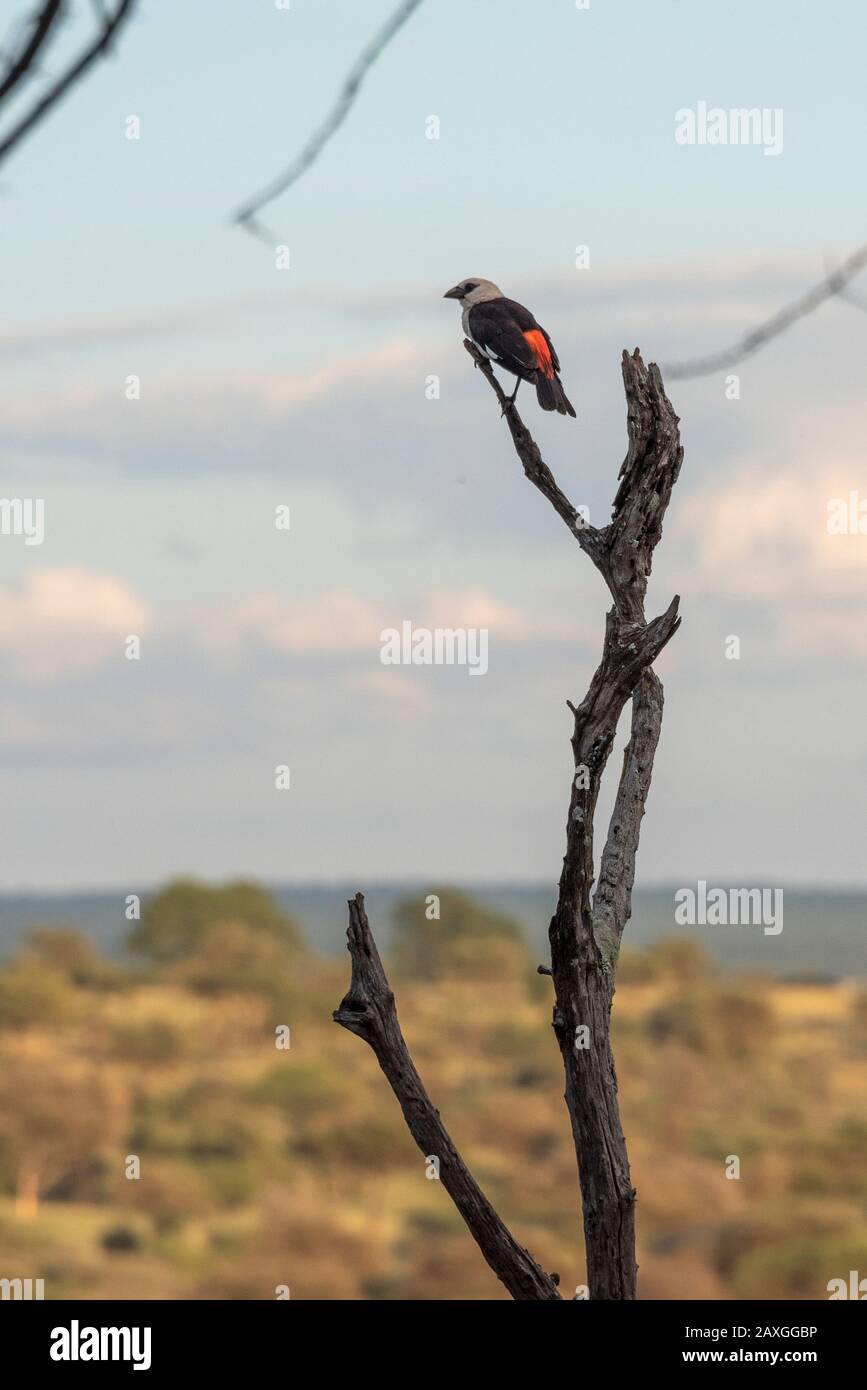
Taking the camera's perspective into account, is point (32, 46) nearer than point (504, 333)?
Yes

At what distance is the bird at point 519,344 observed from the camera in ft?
24.9

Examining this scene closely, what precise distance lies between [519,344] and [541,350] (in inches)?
7.5

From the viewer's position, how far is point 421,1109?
4.81m

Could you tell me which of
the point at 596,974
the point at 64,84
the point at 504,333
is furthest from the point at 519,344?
the point at 64,84

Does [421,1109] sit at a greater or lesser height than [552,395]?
lesser

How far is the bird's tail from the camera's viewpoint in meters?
7.73

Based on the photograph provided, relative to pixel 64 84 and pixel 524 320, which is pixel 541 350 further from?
pixel 64 84

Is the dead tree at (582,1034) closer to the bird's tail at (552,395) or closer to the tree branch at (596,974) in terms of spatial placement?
the tree branch at (596,974)

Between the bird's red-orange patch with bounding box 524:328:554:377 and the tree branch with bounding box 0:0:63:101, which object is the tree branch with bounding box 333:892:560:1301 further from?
the bird's red-orange patch with bounding box 524:328:554:377

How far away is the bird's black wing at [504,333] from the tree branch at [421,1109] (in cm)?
363

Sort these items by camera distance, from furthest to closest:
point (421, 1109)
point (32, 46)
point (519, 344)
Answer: point (519, 344)
point (421, 1109)
point (32, 46)

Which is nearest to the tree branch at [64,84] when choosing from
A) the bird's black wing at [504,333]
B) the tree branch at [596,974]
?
the tree branch at [596,974]
